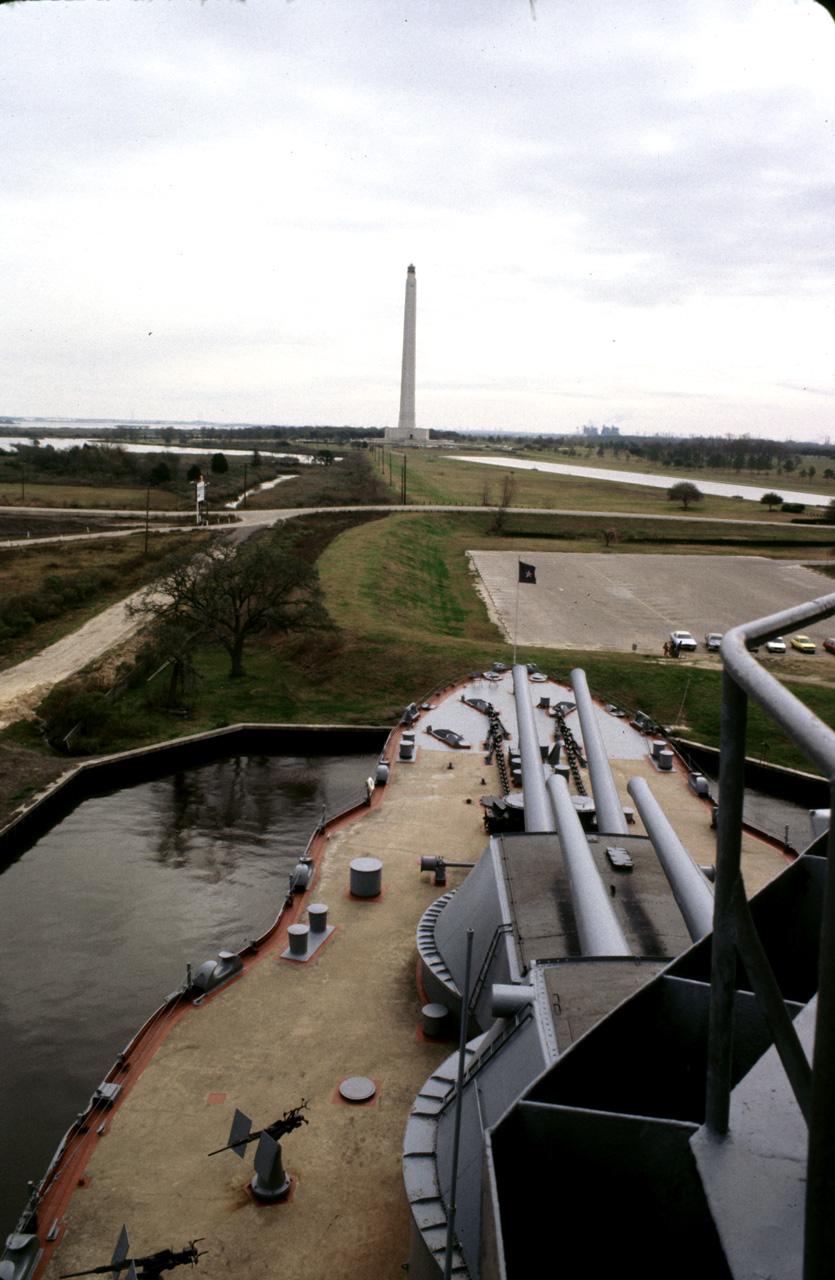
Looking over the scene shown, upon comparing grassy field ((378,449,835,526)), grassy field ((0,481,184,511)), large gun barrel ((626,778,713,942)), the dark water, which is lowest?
the dark water

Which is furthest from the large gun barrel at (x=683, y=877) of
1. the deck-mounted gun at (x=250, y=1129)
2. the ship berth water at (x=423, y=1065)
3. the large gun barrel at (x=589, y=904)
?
the deck-mounted gun at (x=250, y=1129)

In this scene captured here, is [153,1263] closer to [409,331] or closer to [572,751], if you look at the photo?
[572,751]

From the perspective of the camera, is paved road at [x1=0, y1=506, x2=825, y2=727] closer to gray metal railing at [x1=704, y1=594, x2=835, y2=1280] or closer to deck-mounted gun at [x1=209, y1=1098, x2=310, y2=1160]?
deck-mounted gun at [x1=209, y1=1098, x2=310, y2=1160]

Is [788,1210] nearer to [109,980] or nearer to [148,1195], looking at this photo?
[148,1195]

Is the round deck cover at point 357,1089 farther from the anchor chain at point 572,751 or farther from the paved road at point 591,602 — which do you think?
the paved road at point 591,602

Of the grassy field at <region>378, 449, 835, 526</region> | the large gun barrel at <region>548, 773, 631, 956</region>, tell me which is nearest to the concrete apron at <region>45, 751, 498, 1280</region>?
the large gun barrel at <region>548, 773, 631, 956</region>

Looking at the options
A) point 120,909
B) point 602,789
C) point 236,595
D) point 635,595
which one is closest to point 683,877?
point 602,789
